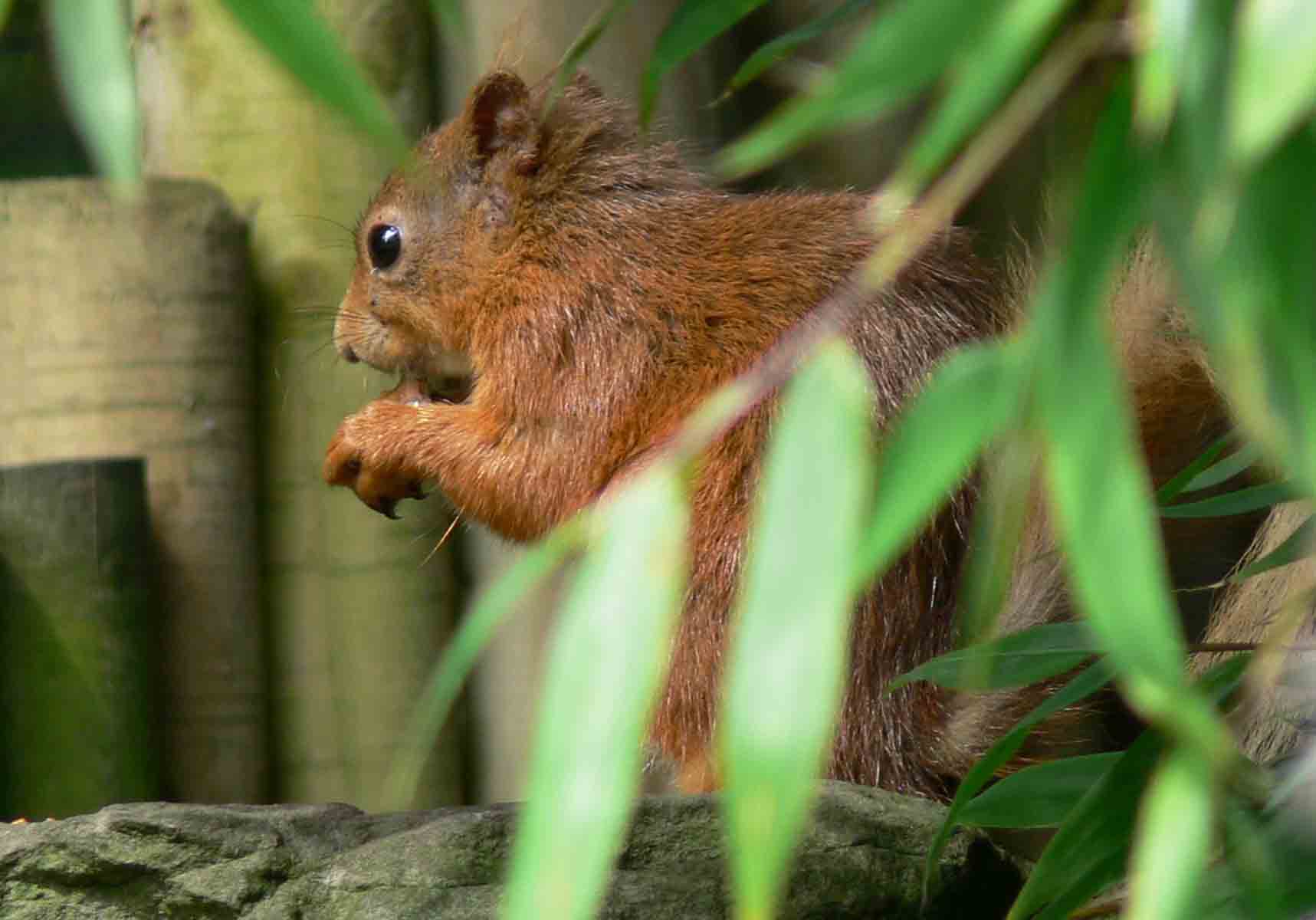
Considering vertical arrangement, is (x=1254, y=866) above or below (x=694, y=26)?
below

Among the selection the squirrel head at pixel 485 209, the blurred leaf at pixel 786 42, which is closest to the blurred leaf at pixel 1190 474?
the blurred leaf at pixel 786 42

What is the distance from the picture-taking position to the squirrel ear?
2729 mm

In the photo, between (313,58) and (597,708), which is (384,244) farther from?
(597,708)

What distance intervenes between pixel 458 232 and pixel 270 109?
1.25 feet

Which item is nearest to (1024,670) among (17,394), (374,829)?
(374,829)

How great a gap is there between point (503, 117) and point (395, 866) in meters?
1.29

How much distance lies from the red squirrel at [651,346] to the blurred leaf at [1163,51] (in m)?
1.35

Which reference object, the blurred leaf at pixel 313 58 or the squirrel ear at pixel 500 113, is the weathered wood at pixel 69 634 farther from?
the blurred leaf at pixel 313 58

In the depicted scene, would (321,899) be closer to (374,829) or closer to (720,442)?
(374,829)

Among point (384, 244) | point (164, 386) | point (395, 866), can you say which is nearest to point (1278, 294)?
point (395, 866)

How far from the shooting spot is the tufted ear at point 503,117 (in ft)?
8.95

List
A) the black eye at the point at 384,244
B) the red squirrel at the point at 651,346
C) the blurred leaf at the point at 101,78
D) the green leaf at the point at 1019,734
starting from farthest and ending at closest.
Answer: the black eye at the point at 384,244 → the red squirrel at the point at 651,346 → the green leaf at the point at 1019,734 → the blurred leaf at the point at 101,78

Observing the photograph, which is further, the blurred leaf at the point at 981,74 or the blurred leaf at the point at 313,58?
the blurred leaf at the point at 313,58

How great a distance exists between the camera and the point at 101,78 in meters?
0.85
